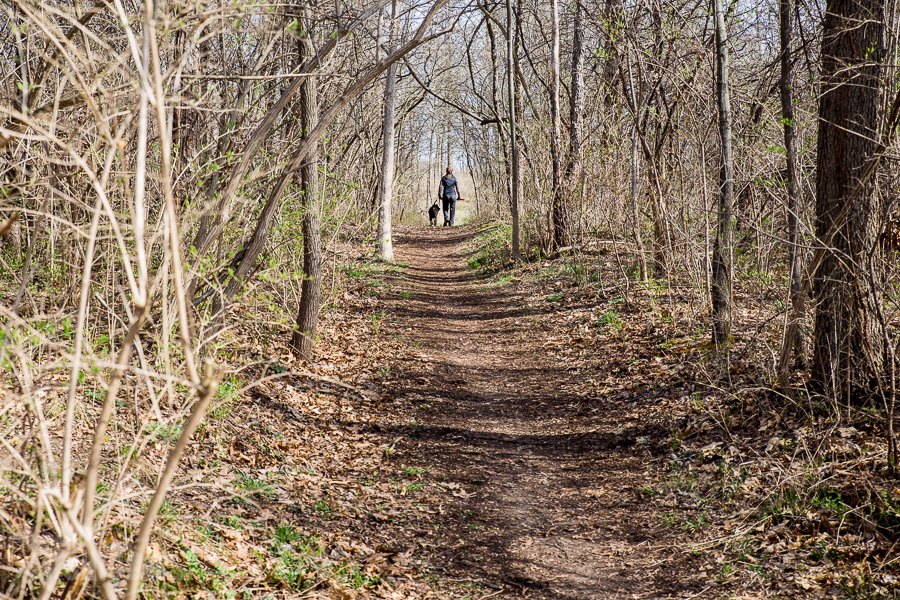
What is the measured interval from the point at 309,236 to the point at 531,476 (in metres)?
3.99

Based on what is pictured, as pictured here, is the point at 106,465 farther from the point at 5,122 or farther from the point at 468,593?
the point at 468,593

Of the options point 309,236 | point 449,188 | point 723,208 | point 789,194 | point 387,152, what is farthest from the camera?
point 449,188

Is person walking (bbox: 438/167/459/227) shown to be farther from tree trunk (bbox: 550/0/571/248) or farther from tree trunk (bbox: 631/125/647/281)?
tree trunk (bbox: 631/125/647/281)

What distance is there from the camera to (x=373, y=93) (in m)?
18.3

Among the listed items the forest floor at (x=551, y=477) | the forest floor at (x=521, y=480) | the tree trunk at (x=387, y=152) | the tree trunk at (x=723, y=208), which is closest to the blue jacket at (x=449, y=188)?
the tree trunk at (x=387, y=152)

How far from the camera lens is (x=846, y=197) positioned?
4559 millimetres

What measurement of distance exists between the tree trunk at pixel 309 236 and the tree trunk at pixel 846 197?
497cm

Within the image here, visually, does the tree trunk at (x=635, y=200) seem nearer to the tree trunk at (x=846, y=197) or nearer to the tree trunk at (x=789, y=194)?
the tree trunk at (x=789, y=194)

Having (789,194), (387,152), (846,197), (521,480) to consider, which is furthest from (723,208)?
(387,152)

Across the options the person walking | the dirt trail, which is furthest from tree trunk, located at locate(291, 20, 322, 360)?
the person walking

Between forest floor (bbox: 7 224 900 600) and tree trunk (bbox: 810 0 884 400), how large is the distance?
0.40 metres

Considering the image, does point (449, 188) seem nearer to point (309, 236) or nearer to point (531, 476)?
point (309, 236)

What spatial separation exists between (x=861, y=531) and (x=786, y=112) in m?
3.63

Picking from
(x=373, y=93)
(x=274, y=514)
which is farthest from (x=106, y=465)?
(x=373, y=93)
